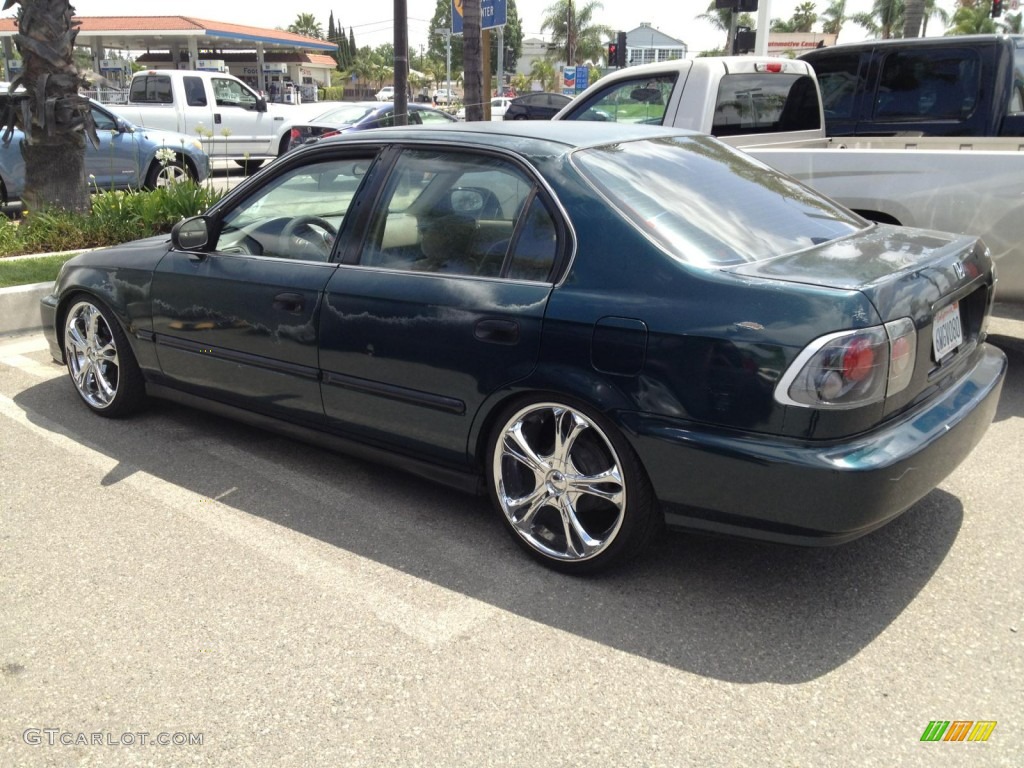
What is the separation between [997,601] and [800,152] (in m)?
3.51

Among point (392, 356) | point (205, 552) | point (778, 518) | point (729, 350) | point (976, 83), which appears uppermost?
point (976, 83)

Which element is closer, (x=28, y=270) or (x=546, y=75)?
(x=28, y=270)

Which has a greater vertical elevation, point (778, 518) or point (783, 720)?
point (778, 518)

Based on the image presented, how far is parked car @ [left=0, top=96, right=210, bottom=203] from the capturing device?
1198cm

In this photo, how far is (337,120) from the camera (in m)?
16.8

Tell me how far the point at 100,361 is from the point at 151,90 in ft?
49.4

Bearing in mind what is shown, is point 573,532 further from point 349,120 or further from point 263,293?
point 349,120

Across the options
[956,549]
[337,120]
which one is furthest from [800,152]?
[337,120]

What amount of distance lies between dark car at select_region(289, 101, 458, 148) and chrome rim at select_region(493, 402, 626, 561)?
1292cm

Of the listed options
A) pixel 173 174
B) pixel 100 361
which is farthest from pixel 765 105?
pixel 173 174

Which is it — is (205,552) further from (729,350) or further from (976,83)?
(976,83)

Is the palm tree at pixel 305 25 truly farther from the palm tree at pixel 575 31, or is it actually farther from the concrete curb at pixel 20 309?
the concrete curb at pixel 20 309

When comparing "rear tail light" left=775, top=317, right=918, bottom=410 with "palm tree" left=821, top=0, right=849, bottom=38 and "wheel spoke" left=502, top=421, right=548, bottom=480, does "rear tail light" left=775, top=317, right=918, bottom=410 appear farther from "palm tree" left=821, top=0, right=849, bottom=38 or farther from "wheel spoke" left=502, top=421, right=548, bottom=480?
"palm tree" left=821, top=0, right=849, bottom=38

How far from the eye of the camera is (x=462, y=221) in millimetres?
3629
